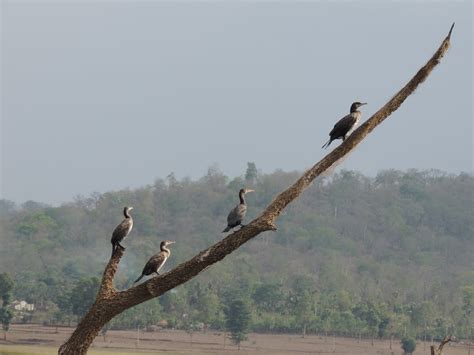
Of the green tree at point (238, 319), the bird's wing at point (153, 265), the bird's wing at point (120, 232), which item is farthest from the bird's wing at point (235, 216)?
the green tree at point (238, 319)

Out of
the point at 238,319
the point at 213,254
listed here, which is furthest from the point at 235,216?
the point at 238,319

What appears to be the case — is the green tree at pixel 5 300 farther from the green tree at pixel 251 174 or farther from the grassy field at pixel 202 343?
the green tree at pixel 251 174

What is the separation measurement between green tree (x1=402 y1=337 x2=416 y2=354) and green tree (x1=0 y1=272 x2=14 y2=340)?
17.4 meters

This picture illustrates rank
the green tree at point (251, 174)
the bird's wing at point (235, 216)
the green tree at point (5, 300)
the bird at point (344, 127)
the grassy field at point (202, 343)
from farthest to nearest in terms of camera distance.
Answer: the green tree at point (251, 174), the grassy field at point (202, 343), the green tree at point (5, 300), the bird's wing at point (235, 216), the bird at point (344, 127)

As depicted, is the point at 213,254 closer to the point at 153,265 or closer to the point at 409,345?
the point at 153,265

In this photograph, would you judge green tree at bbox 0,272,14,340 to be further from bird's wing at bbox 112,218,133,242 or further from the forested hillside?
bird's wing at bbox 112,218,133,242

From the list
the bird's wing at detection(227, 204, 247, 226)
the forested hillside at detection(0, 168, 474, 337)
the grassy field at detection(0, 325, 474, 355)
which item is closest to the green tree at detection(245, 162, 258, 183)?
the forested hillside at detection(0, 168, 474, 337)

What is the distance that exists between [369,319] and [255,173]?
54.9 meters

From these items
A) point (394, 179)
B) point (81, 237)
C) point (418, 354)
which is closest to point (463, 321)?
point (418, 354)

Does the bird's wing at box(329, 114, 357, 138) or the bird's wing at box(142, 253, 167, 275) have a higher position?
the bird's wing at box(329, 114, 357, 138)

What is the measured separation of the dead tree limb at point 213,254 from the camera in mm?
12227

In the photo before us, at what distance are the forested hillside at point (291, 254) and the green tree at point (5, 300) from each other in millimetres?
2669

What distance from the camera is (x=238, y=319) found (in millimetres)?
59031

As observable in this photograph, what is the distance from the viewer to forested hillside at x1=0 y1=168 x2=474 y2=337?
63.1 m
